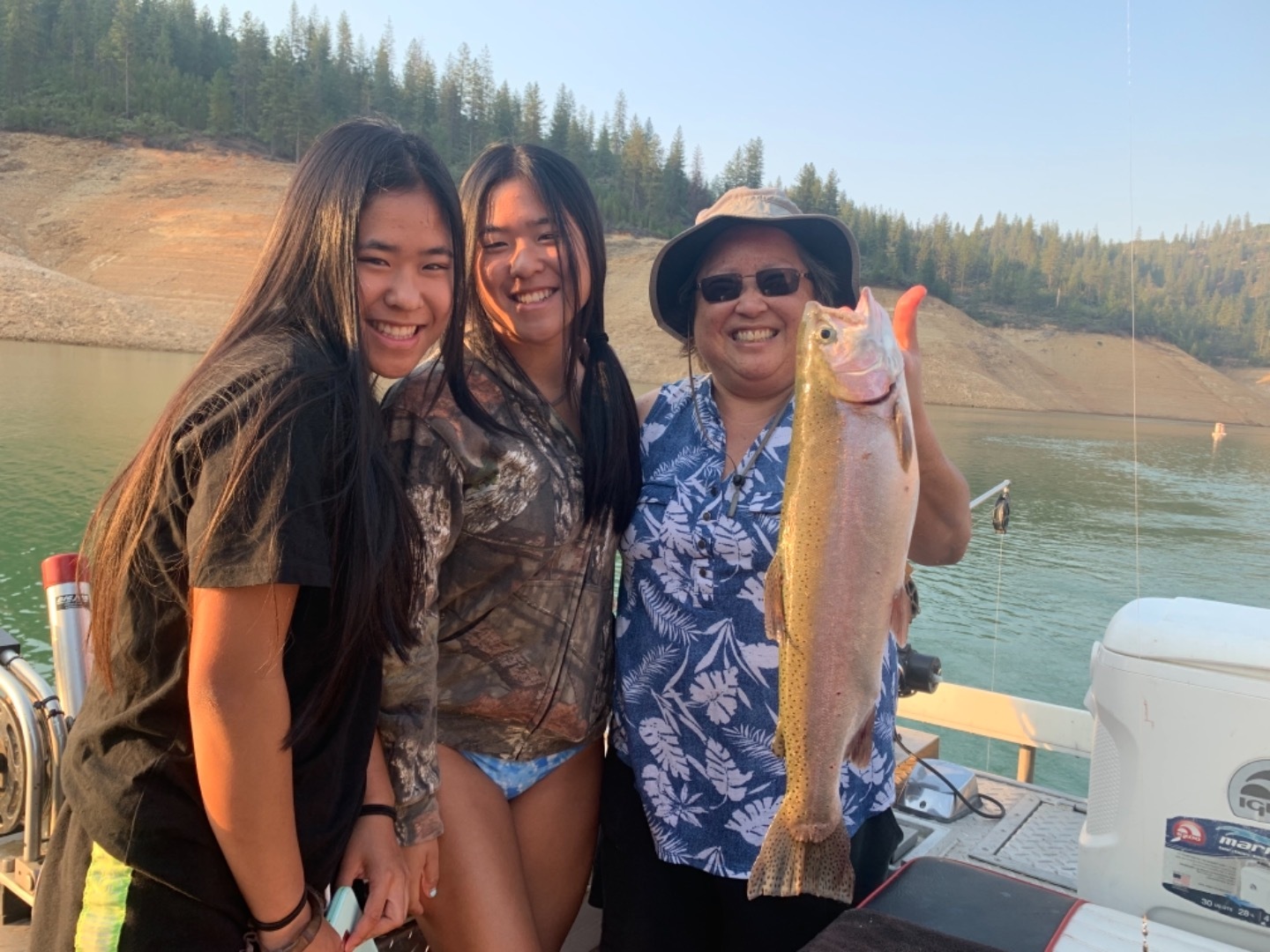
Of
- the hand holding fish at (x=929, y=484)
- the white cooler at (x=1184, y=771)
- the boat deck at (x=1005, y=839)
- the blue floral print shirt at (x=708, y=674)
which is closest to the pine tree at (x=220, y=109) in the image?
the boat deck at (x=1005, y=839)

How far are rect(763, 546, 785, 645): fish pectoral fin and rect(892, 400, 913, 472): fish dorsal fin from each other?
330 millimetres

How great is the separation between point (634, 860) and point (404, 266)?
63.2 inches

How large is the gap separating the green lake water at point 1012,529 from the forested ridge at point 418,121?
31135 millimetres

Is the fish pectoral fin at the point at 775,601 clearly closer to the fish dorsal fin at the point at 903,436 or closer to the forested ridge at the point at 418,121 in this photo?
the fish dorsal fin at the point at 903,436

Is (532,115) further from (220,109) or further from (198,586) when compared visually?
(198,586)

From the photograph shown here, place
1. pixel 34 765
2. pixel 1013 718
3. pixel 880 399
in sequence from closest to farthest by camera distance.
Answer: pixel 880 399 < pixel 34 765 < pixel 1013 718

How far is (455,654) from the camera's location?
7.66 ft

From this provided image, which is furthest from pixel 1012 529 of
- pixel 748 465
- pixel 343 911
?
pixel 343 911

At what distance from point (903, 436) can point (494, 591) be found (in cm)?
99

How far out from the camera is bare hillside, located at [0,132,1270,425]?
47.3m

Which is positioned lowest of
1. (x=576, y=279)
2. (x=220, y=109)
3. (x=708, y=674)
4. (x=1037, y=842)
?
(x=1037, y=842)

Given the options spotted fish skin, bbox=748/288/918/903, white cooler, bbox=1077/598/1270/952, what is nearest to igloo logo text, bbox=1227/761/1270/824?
white cooler, bbox=1077/598/1270/952

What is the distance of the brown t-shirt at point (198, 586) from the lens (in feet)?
5.20

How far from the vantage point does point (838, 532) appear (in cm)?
207
